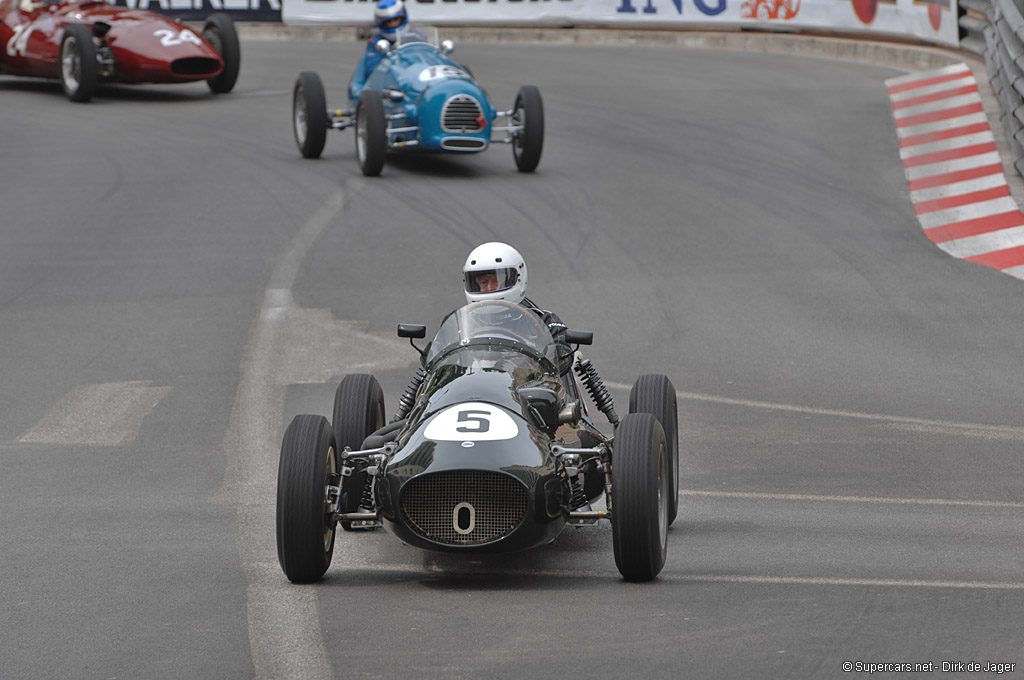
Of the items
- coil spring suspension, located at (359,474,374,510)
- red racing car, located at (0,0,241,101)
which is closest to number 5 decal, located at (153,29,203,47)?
red racing car, located at (0,0,241,101)

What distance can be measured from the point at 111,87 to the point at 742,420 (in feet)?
53.3

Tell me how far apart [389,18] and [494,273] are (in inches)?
426

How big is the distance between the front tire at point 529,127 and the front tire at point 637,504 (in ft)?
35.4

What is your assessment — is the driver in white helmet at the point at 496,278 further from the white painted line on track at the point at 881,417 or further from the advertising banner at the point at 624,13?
the advertising banner at the point at 624,13

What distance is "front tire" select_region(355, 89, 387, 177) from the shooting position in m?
16.8

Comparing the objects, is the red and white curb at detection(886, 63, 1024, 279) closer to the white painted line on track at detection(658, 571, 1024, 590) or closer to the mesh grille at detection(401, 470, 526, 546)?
the white painted line on track at detection(658, 571, 1024, 590)

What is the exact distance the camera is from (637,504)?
645 cm

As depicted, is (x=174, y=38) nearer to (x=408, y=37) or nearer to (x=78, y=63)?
(x=78, y=63)

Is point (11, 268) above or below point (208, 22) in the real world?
below

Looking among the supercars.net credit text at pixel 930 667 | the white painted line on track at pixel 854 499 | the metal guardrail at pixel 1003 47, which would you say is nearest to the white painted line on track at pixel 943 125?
the metal guardrail at pixel 1003 47

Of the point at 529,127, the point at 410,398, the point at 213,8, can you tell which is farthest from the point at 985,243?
the point at 213,8

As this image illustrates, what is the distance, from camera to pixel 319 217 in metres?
15.9

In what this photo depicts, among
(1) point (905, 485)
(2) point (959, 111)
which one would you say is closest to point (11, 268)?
(1) point (905, 485)

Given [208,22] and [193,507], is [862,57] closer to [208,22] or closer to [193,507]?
Answer: [208,22]
